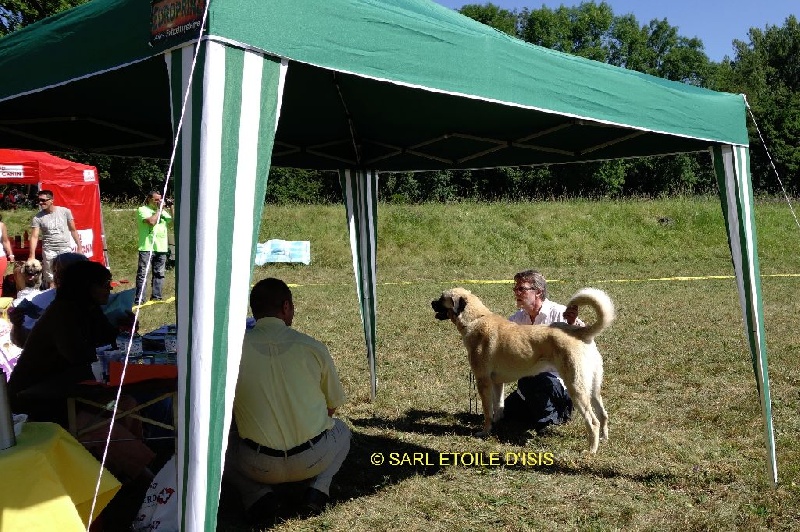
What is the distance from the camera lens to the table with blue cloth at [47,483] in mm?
2256

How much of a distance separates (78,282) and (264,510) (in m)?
1.45

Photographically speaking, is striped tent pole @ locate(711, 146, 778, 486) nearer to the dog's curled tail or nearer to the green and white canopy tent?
the green and white canopy tent

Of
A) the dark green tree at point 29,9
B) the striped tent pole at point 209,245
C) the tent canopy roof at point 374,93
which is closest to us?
the striped tent pole at point 209,245

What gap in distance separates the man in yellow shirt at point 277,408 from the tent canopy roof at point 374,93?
4.03 feet

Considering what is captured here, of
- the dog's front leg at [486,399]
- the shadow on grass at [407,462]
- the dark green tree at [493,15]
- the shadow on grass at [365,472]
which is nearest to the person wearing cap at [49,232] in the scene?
the shadow on grass at [407,462]

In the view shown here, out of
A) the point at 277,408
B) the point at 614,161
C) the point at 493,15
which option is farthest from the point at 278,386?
the point at 493,15

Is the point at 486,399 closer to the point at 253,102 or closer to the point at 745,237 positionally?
the point at 745,237

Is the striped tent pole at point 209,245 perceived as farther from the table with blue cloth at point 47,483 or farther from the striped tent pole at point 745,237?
the striped tent pole at point 745,237

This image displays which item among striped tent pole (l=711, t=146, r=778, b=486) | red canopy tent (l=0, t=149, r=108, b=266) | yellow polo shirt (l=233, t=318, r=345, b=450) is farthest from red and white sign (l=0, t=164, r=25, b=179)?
striped tent pole (l=711, t=146, r=778, b=486)

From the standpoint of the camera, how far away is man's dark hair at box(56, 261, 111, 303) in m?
3.48

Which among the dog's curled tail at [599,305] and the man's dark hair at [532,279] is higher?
the man's dark hair at [532,279]

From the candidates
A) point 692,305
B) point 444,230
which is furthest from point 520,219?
point 692,305

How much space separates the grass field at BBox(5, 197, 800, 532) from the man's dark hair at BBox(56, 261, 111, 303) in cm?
133

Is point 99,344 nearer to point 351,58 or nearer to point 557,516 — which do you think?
point 351,58
